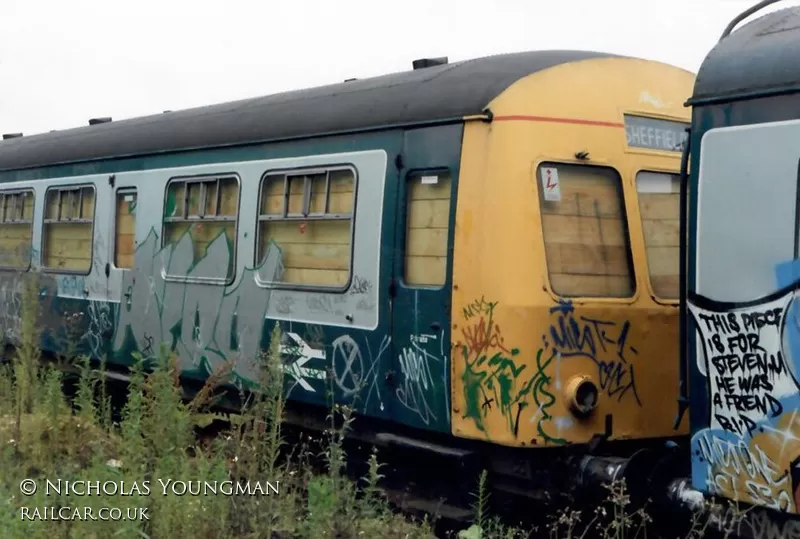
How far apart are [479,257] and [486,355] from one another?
55cm

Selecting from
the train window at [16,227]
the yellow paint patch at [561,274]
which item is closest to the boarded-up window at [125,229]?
the train window at [16,227]

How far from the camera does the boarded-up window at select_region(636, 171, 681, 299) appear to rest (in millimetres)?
6820

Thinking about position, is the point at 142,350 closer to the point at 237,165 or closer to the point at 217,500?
the point at 237,165

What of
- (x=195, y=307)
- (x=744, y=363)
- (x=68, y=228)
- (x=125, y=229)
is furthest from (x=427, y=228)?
(x=68, y=228)

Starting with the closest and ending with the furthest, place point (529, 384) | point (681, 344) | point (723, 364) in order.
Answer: point (723, 364) < point (681, 344) < point (529, 384)

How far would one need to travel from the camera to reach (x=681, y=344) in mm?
5586

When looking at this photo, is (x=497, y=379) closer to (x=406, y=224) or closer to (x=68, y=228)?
(x=406, y=224)

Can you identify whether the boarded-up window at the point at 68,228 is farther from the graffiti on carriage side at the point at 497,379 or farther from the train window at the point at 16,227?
the graffiti on carriage side at the point at 497,379

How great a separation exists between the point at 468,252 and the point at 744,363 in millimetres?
1836

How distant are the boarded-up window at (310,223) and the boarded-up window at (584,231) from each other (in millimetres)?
1496

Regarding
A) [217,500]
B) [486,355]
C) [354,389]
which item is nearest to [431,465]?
[354,389]

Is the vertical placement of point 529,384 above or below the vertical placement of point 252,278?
below

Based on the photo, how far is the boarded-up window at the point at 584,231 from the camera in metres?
6.37

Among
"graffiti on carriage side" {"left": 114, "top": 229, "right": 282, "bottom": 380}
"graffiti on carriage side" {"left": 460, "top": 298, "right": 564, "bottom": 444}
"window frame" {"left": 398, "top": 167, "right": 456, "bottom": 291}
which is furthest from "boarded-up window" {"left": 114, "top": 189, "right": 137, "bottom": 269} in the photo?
"graffiti on carriage side" {"left": 460, "top": 298, "right": 564, "bottom": 444}
